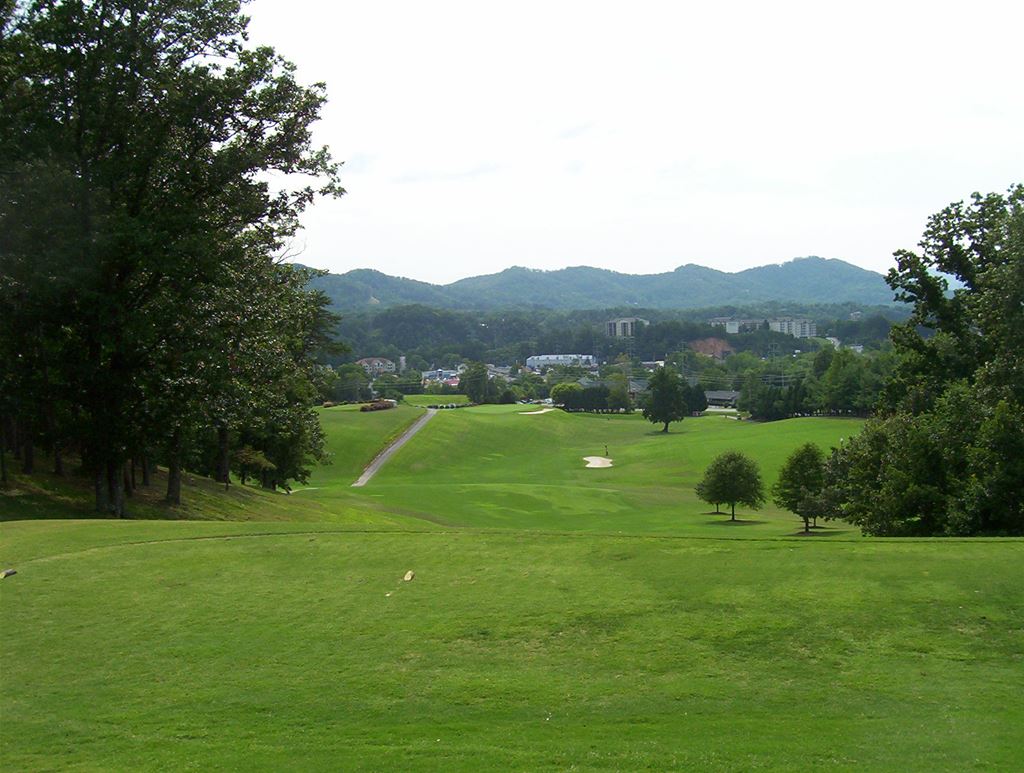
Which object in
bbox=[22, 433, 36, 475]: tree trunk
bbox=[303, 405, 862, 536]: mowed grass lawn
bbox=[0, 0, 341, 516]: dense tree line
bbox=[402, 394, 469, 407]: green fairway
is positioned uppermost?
bbox=[0, 0, 341, 516]: dense tree line

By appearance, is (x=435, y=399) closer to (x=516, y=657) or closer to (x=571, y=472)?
(x=571, y=472)

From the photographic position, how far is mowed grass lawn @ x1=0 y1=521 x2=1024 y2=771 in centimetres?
881

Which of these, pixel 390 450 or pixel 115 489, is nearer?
pixel 115 489

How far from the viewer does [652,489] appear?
7381cm

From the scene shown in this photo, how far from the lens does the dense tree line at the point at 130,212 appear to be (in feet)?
79.1

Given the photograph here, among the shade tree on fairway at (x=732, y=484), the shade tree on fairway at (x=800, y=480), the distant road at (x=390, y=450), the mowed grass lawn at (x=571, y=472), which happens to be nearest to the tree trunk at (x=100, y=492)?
the mowed grass lawn at (x=571, y=472)

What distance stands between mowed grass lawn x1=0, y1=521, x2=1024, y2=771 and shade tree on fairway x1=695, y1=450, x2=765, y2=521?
137 ft

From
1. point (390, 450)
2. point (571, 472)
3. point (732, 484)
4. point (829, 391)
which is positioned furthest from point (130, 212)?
point (829, 391)

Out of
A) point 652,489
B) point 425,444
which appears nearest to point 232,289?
point 652,489

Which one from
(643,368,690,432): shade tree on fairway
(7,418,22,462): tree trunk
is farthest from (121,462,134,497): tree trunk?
(643,368,690,432): shade tree on fairway

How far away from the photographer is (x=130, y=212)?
85.7 feet

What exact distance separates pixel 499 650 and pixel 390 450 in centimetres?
8418

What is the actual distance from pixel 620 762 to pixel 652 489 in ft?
218

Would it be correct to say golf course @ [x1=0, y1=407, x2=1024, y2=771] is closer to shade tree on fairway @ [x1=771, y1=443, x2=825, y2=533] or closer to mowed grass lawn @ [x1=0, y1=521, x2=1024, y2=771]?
mowed grass lawn @ [x1=0, y1=521, x2=1024, y2=771]
